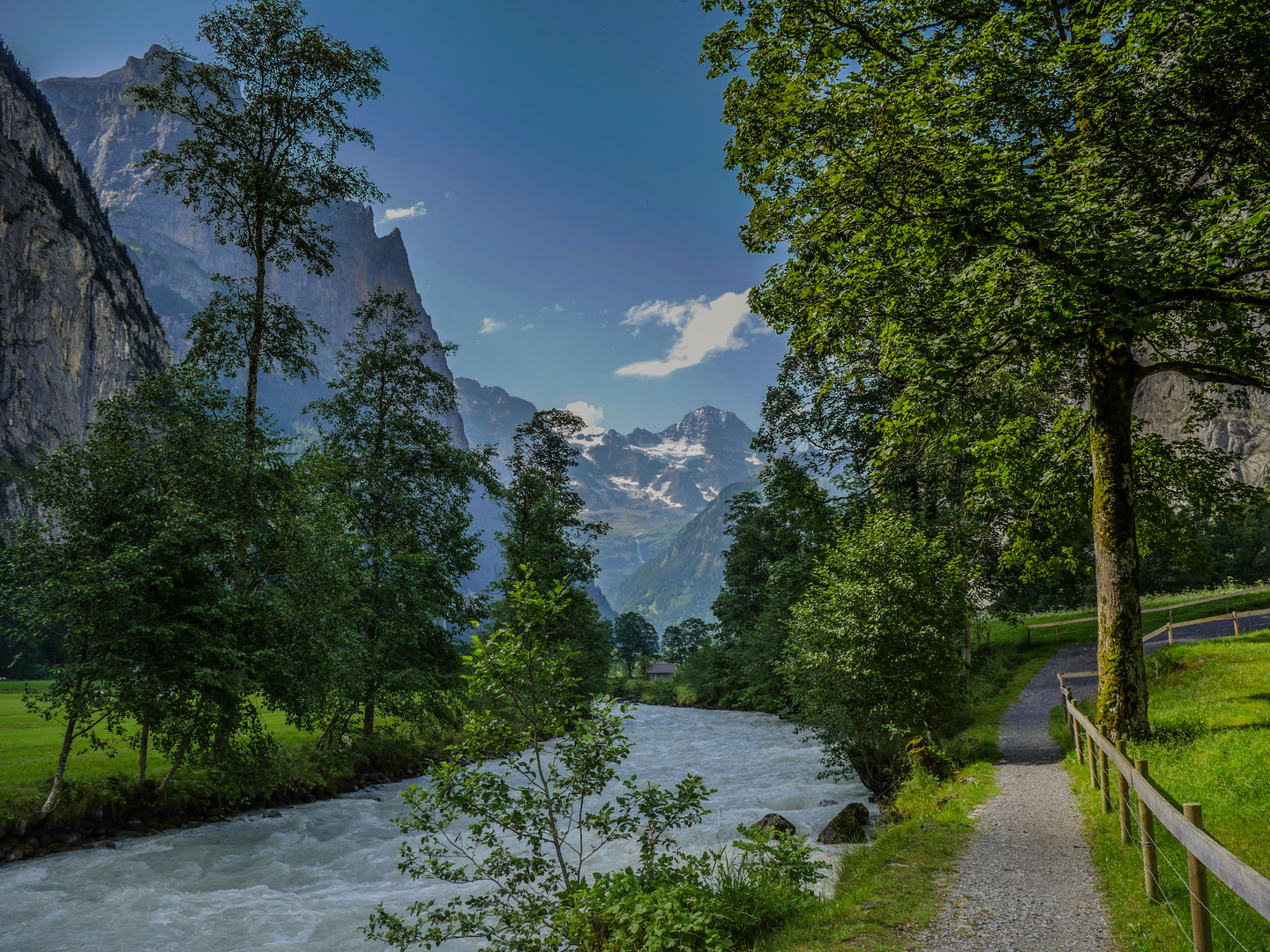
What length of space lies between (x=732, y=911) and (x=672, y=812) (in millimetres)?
1193

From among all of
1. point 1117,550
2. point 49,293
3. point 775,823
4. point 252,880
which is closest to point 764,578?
point 775,823

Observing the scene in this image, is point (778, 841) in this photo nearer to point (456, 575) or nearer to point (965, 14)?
point (965, 14)

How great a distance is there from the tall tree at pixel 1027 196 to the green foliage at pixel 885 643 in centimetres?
404

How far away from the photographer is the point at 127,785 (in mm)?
15469

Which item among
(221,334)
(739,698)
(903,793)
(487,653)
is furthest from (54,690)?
(739,698)

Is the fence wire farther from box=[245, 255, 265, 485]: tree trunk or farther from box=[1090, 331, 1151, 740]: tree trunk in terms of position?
box=[245, 255, 265, 485]: tree trunk

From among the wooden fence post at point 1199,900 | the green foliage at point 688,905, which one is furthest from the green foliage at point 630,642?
the wooden fence post at point 1199,900

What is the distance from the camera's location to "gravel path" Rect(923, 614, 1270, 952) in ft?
19.9

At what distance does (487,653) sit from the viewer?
7.26m

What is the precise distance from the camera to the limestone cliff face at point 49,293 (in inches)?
3307

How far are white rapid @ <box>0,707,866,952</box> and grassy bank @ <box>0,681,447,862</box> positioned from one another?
65 cm

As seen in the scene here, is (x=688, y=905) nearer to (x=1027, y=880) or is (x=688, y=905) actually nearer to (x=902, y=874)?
(x=902, y=874)

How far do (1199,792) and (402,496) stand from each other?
24929 millimetres

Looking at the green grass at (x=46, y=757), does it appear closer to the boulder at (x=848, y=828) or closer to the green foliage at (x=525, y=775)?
the green foliage at (x=525, y=775)
